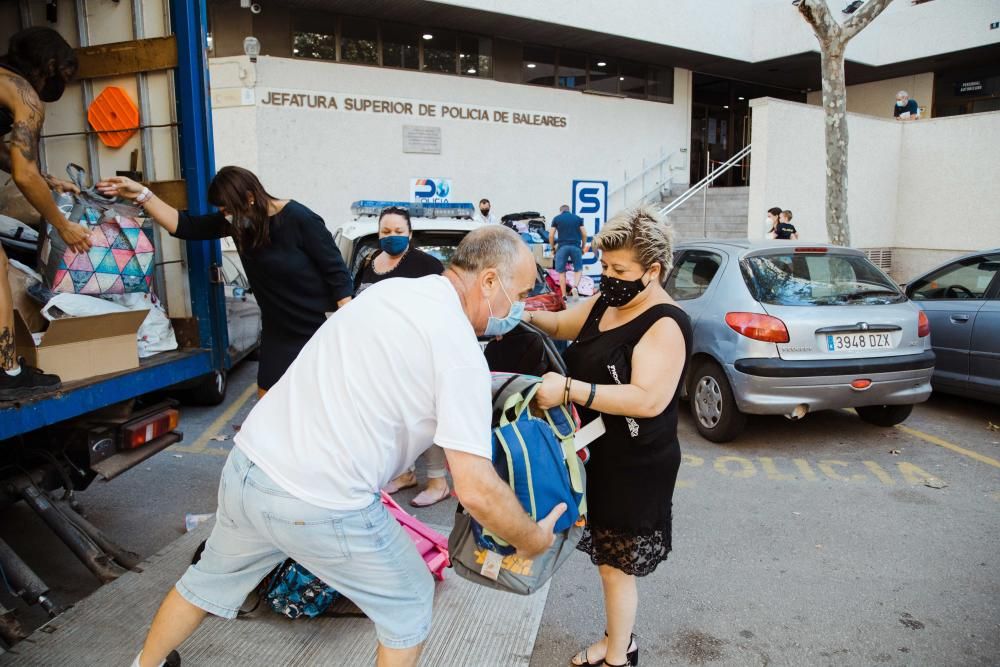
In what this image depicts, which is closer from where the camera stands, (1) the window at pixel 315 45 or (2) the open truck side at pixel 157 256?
(2) the open truck side at pixel 157 256

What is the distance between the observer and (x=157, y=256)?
3.87m

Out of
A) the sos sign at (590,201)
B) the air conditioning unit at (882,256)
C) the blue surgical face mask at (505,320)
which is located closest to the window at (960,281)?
the sos sign at (590,201)

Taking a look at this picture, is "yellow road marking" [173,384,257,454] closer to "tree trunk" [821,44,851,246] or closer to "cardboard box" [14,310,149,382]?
"cardboard box" [14,310,149,382]

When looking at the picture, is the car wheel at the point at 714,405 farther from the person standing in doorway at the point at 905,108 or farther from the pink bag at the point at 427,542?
the person standing in doorway at the point at 905,108

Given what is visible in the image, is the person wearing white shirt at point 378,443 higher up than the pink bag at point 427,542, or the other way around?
the person wearing white shirt at point 378,443

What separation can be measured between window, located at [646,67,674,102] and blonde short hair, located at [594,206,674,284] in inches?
754

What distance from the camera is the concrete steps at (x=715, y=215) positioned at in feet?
54.7

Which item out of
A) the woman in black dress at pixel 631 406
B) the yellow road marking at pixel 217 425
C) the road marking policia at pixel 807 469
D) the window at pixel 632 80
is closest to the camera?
the woman in black dress at pixel 631 406

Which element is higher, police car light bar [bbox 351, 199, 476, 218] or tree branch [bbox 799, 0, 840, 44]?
tree branch [bbox 799, 0, 840, 44]

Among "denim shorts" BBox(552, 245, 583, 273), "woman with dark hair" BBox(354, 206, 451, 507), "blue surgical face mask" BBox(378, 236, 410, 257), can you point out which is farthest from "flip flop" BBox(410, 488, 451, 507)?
"denim shorts" BBox(552, 245, 583, 273)

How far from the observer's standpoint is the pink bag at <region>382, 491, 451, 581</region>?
138 inches

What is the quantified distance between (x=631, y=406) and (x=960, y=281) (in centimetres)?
579

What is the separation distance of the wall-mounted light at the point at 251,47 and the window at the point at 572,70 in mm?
7697

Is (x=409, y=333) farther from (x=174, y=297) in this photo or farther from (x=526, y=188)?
(x=526, y=188)
